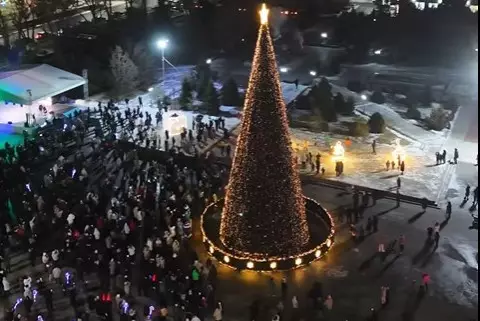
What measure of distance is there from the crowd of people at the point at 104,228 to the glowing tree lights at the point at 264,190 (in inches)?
59.2

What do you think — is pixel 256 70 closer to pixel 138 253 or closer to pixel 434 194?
pixel 138 253

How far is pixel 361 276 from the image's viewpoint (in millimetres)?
20391

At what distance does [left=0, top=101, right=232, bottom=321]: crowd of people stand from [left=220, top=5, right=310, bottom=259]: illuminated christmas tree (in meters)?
1.88

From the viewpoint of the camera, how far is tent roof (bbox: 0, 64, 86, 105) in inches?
1328

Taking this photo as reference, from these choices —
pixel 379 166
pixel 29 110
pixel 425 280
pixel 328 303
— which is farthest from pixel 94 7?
pixel 425 280

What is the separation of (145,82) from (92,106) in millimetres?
5113

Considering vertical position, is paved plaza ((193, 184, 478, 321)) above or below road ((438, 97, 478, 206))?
below

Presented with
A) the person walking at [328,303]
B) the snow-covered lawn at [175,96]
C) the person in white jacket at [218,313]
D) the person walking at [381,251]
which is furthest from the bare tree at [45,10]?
the person walking at [328,303]

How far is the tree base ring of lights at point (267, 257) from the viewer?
20.0 m

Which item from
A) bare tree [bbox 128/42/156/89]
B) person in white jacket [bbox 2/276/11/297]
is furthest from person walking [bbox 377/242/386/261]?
bare tree [bbox 128/42/156/89]

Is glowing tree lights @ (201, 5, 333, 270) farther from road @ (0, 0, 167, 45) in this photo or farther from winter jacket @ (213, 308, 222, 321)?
road @ (0, 0, 167, 45)

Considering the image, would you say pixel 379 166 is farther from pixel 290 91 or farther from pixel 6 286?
pixel 6 286

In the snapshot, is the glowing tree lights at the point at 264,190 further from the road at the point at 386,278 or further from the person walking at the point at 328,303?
the person walking at the point at 328,303

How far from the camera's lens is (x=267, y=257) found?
19875mm
